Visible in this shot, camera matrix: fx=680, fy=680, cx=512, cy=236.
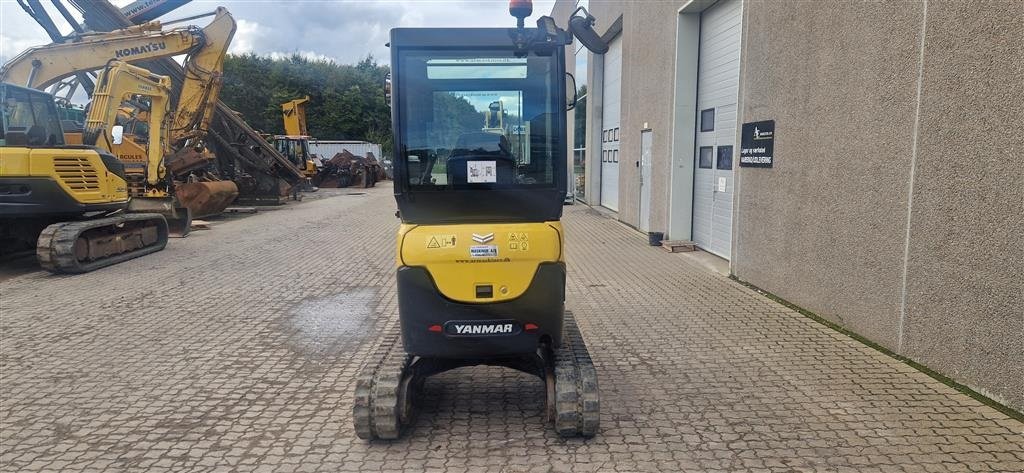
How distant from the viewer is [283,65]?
57688 mm

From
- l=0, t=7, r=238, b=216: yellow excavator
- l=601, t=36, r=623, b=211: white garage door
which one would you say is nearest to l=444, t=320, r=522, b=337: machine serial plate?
l=0, t=7, r=238, b=216: yellow excavator

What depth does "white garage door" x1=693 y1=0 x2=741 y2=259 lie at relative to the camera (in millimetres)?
10344

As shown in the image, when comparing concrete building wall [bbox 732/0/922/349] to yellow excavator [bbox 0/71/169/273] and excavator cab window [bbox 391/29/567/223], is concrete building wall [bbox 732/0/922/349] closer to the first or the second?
excavator cab window [bbox 391/29/567/223]

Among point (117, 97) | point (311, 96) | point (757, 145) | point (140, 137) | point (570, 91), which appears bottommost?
point (757, 145)

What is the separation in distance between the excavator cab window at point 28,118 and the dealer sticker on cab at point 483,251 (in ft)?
30.6

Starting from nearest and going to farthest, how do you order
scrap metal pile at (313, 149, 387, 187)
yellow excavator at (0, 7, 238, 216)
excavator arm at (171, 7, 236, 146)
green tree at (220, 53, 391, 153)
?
yellow excavator at (0, 7, 238, 216)
excavator arm at (171, 7, 236, 146)
scrap metal pile at (313, 149, 387, 187)
green tree at (220, 53, 391, 153)

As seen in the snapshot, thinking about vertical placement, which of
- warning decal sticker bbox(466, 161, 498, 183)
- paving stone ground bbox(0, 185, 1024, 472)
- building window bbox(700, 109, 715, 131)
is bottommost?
paving stone ground bbox(0, 185, 1024, 472)

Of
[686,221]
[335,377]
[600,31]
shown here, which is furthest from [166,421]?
[600,31]

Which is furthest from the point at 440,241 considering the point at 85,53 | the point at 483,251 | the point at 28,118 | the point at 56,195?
the point at 85,53

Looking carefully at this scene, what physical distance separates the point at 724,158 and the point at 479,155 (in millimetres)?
7336

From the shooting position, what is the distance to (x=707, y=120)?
11422mm

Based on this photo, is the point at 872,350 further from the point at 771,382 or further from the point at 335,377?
the point at 335,377

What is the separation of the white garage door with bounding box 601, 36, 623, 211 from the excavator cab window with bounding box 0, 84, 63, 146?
11.9 meters

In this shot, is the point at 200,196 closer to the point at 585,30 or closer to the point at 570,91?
the point at 570,91
